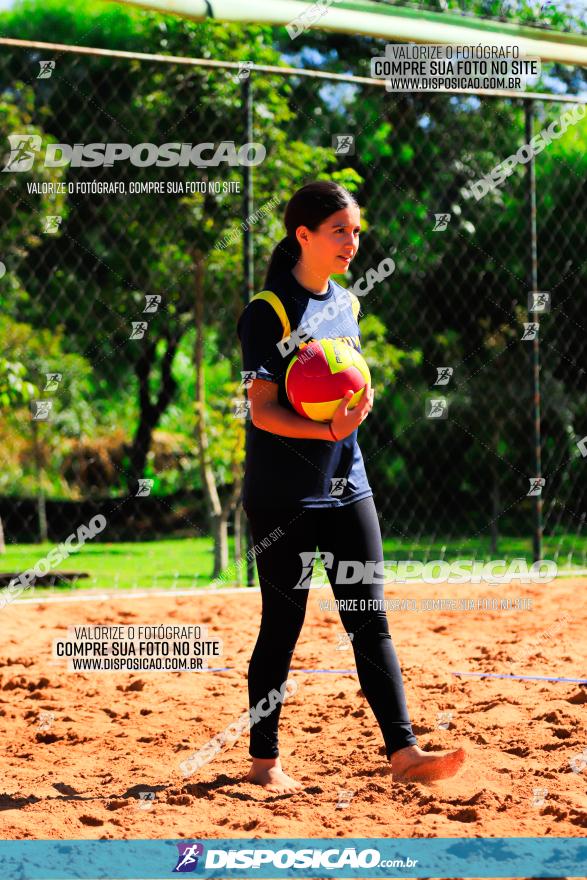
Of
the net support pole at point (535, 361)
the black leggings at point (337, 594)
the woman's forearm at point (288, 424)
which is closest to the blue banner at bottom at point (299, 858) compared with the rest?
the black leggings at point (337, 594)

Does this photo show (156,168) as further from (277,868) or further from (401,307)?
(277,868)

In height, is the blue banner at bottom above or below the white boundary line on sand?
below

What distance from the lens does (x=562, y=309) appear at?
12.6m

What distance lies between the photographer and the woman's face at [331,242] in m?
3.32

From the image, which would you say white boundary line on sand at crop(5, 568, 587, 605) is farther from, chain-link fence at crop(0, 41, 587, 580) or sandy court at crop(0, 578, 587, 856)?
chain-link fence at crop(0, 41, 587, 580)

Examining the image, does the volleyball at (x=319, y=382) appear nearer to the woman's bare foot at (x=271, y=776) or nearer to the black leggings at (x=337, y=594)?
the black leggings at (x=337, y=594)

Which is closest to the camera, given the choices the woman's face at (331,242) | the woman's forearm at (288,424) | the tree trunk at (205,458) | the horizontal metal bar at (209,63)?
the woman's forearm at (288,424)

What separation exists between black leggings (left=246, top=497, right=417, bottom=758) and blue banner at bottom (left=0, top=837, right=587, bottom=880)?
0.55 meters

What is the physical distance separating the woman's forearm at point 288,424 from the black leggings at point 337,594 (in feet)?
0.78

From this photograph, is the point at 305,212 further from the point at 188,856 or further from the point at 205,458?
the point at 205,458

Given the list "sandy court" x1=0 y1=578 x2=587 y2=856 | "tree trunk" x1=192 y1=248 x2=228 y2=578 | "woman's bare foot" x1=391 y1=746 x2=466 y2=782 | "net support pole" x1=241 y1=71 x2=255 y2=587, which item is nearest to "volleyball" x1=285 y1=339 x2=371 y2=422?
"woman's bare foot" x1=391 y1=746 x2=466 y2=782

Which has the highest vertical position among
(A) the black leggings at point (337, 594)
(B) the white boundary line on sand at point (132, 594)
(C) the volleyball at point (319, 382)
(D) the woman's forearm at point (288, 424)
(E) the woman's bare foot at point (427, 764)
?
(C) the volleyball at point (319, 382)

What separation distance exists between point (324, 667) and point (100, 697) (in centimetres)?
105

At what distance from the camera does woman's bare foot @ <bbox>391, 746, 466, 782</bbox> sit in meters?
3.28
